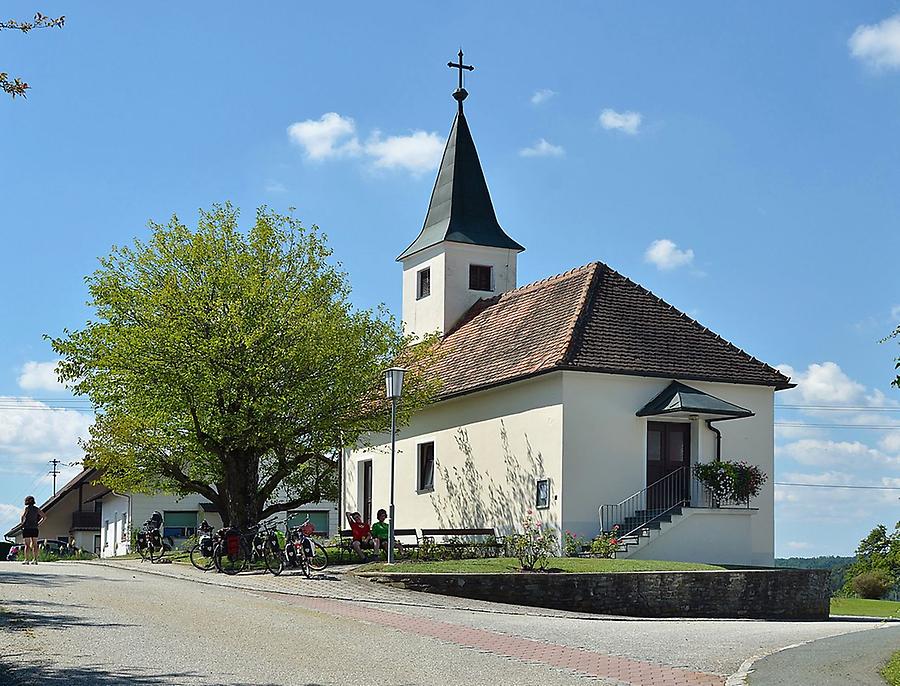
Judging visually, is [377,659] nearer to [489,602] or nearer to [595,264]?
[489,602]

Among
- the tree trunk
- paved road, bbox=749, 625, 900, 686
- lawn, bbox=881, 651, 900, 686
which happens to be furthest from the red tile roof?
lawn, bbox=881, 651, 900, 686

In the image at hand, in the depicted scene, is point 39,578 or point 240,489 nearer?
point 39,578

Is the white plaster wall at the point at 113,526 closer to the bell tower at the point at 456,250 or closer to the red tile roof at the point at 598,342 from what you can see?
the bell tower at the point at 456,250

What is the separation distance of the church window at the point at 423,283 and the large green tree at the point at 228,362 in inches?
333

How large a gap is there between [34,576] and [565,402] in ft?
40.4

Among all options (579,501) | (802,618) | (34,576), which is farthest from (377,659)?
(579,501)

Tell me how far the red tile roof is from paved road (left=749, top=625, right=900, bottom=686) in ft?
45.2

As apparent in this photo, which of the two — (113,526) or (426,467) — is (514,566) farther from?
(113,526)

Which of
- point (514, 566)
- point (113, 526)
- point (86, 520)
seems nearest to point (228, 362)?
point (514, 566)

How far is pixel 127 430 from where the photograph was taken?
30.5 m

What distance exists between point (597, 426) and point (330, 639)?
51.6ft

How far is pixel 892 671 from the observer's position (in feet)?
39.3

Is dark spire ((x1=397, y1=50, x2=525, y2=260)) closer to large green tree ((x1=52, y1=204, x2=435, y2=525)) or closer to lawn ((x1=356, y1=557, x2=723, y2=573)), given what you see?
large green tree ((x1=52, y1=204, x2=435, y2=525))

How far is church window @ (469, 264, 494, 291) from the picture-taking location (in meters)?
39.8
